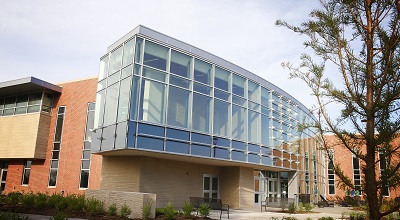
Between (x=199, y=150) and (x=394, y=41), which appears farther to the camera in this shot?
(x=199, y=150)

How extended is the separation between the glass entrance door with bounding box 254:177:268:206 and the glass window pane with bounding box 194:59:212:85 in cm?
957

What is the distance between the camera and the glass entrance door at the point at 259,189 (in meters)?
26.2

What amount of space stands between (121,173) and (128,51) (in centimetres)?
666

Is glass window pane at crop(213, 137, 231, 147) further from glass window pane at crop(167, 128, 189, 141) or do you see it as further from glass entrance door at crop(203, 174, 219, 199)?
glass entrance door at crop(203, 174, 219, 199)

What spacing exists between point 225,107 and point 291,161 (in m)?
10.1

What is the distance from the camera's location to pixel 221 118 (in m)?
21.6

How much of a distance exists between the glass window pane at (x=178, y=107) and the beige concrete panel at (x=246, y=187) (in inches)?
288

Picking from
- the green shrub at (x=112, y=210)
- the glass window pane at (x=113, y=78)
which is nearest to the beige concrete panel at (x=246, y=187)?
the glass window pane at (x=113, y=78)

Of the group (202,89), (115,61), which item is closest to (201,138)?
(202,89)

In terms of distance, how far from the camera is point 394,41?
3.83 metres

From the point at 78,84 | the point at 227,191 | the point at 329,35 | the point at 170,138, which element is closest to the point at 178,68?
the point at 170,138

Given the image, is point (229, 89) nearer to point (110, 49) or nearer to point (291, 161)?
point (110, 49)

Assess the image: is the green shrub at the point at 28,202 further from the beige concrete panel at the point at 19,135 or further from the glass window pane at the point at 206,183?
the beige concrete panel at the point at 19,135

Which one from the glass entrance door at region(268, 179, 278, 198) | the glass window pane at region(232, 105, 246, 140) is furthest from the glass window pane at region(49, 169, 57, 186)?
the glass entrance door at region(268, 179, 278, 198)
